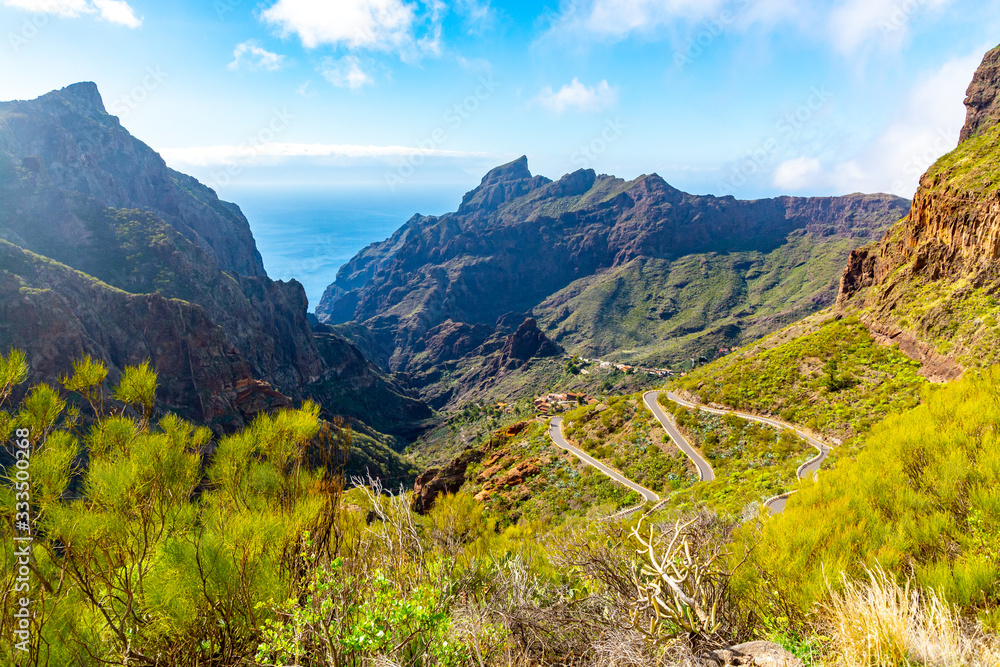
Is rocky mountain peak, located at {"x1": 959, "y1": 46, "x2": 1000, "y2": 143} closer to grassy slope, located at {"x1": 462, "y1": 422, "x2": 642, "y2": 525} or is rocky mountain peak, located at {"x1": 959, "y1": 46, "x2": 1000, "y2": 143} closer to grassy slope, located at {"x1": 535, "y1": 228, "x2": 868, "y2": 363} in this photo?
grassy slope, located at {"x1": 535, "y1": 228, "x2": 868, "y2": 363}

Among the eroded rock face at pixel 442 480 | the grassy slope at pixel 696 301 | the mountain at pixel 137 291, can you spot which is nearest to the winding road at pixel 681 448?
the eroded rock face at pixel 442 480

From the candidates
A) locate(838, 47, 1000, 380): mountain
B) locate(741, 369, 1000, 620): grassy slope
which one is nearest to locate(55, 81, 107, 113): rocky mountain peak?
locate(741, 369, 1000, 620): grassy slope

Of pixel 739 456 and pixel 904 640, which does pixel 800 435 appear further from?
pixel 904 640

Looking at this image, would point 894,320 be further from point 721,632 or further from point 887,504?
point 721,632

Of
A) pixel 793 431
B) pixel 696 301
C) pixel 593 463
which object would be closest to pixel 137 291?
pixel 593 463

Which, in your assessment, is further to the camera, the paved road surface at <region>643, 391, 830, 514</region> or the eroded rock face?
the eroded rock face
